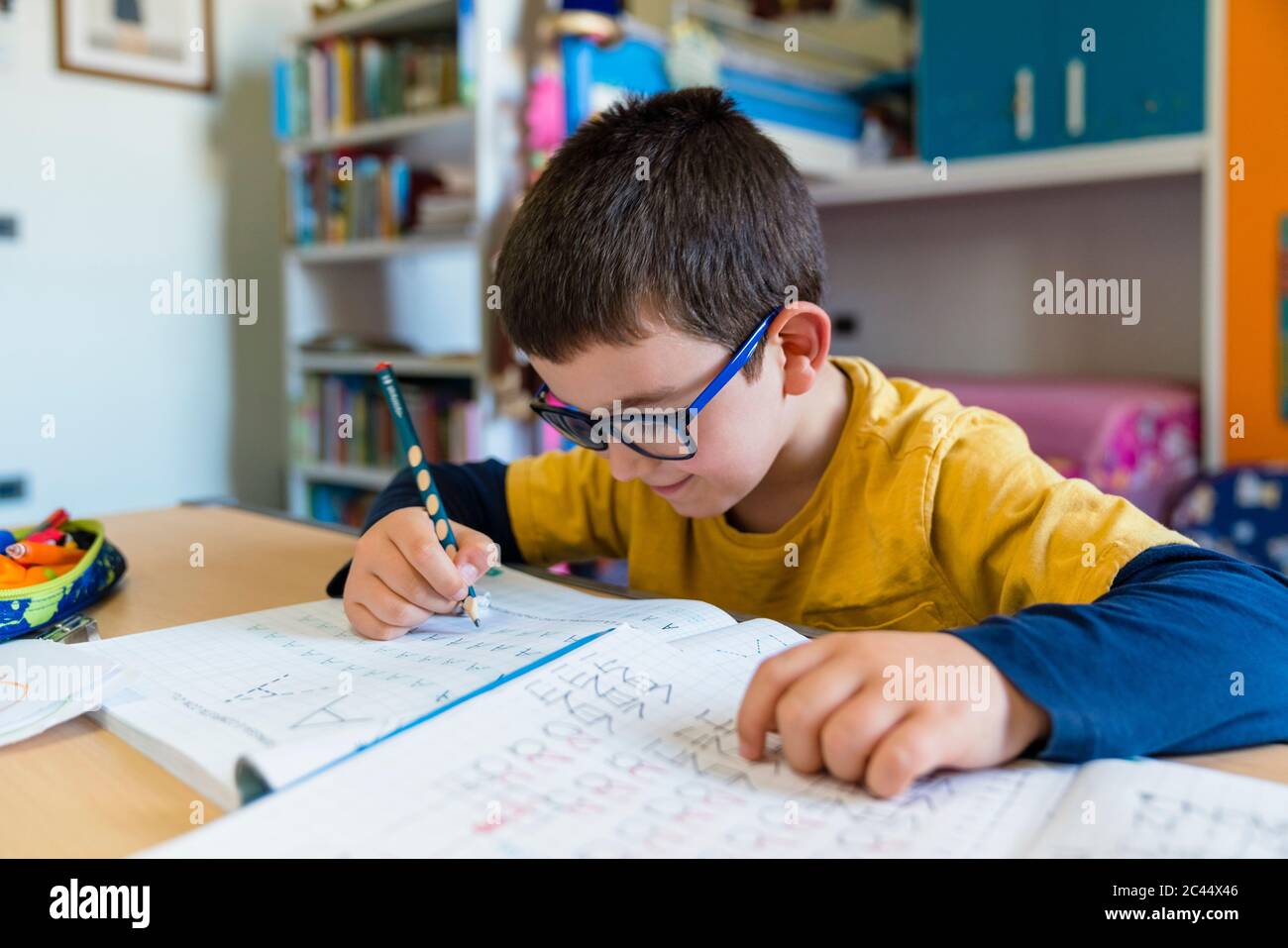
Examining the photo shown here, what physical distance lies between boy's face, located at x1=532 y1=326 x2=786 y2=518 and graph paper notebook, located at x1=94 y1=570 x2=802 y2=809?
104mm

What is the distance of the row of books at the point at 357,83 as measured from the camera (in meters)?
2.67

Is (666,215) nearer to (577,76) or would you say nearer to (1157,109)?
(577,76)

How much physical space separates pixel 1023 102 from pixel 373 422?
1.89m

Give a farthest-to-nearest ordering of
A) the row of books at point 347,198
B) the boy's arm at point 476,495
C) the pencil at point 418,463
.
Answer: the row of books at point 347,198, the boy's arm at point 476,495, the pencil at point 418,463

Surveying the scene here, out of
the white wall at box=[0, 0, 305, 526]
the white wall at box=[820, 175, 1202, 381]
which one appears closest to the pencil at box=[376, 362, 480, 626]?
the white wall at box=[820, 175, 1202, 381]

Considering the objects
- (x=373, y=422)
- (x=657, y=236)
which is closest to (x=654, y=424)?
(x=657, y=236)

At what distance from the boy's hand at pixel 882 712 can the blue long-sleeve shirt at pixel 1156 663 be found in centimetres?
1

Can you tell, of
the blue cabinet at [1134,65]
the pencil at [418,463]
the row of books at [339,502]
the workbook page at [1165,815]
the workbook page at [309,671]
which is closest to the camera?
the workbook page at [1165,815]

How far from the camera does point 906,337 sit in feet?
10.4

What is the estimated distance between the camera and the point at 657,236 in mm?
750

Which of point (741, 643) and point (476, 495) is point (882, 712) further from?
point (476, 495)

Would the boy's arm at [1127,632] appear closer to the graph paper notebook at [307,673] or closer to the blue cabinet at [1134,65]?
the graph paper notebook at [307,673]

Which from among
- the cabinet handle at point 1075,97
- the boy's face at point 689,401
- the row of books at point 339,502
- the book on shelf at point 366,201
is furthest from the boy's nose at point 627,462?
the row of books at point 339,502

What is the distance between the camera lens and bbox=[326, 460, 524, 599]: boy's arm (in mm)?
1010
